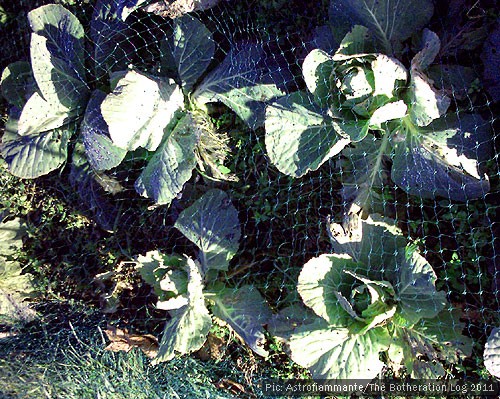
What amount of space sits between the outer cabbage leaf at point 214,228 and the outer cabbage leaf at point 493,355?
126 cm

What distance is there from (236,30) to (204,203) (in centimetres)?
92

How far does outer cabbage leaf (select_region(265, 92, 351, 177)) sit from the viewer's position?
107 inches

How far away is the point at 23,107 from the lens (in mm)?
3316

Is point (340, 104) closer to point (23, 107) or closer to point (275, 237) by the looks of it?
point (275, 237)

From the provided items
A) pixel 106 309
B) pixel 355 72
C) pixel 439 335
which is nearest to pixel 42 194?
pixel 106 309

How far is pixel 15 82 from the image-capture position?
344cm

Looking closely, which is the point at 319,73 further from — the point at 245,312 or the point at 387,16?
the point at 245,312

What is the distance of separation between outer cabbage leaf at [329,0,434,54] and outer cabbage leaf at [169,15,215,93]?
681mm

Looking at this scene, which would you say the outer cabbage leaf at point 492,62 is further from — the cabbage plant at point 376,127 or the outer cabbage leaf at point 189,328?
the outer cabbage leaf at point 189,328

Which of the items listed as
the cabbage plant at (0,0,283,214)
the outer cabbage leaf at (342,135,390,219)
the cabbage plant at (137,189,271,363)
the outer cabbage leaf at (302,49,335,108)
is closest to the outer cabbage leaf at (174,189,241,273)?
the cabbage plant at (137,189,271,363)

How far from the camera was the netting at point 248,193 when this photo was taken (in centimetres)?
260

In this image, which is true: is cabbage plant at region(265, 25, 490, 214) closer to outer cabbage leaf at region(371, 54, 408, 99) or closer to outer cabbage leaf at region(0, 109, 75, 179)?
outer cabbage leaf at region(371, 54, 408, 99)

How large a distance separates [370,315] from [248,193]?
3.28 ft

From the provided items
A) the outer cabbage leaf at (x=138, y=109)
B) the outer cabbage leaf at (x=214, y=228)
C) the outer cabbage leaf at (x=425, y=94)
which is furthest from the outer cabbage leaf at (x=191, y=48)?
the outer cabbage leaf at (x=425, y=94)
